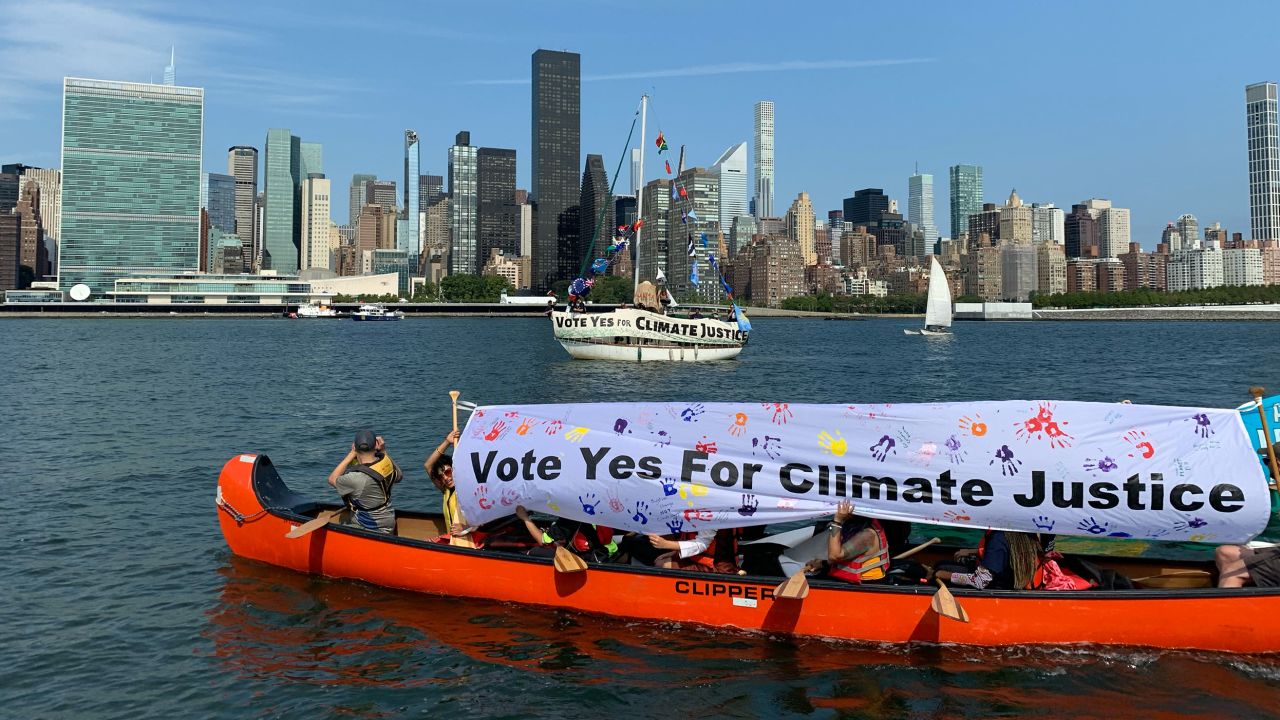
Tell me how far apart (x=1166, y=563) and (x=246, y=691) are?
42.2 ft

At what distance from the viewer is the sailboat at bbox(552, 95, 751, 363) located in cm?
7075

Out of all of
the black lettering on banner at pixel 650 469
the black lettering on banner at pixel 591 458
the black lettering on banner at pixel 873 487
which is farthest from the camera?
the black lettering on banner at pixel 591 458

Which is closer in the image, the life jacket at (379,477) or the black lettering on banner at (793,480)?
the black lettering on banner at (793,480)

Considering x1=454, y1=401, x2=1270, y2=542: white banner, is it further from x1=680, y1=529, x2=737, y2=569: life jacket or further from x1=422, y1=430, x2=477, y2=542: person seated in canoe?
x1=680, y1=529, x2=737, y2=569: life jacket

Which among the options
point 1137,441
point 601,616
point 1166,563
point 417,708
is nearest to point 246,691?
point 417,708

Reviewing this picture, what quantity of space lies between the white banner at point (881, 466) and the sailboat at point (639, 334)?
54.3 metres

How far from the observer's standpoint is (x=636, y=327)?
70.8 meters

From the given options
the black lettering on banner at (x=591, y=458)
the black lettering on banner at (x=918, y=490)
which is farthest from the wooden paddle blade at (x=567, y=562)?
the black lettering on banner at (x=918, y=490)

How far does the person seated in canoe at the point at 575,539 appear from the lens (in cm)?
1494

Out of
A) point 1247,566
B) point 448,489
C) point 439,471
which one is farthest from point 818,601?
point 439,471

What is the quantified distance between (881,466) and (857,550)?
48.3 inches

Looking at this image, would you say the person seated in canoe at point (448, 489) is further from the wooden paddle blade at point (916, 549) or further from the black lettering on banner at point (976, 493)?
the black lettering on banner at point (976, 493)

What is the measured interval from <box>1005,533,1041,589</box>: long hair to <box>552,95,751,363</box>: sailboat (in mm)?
56281

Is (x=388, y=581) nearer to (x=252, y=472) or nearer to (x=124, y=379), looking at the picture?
(x=252, y=472)
